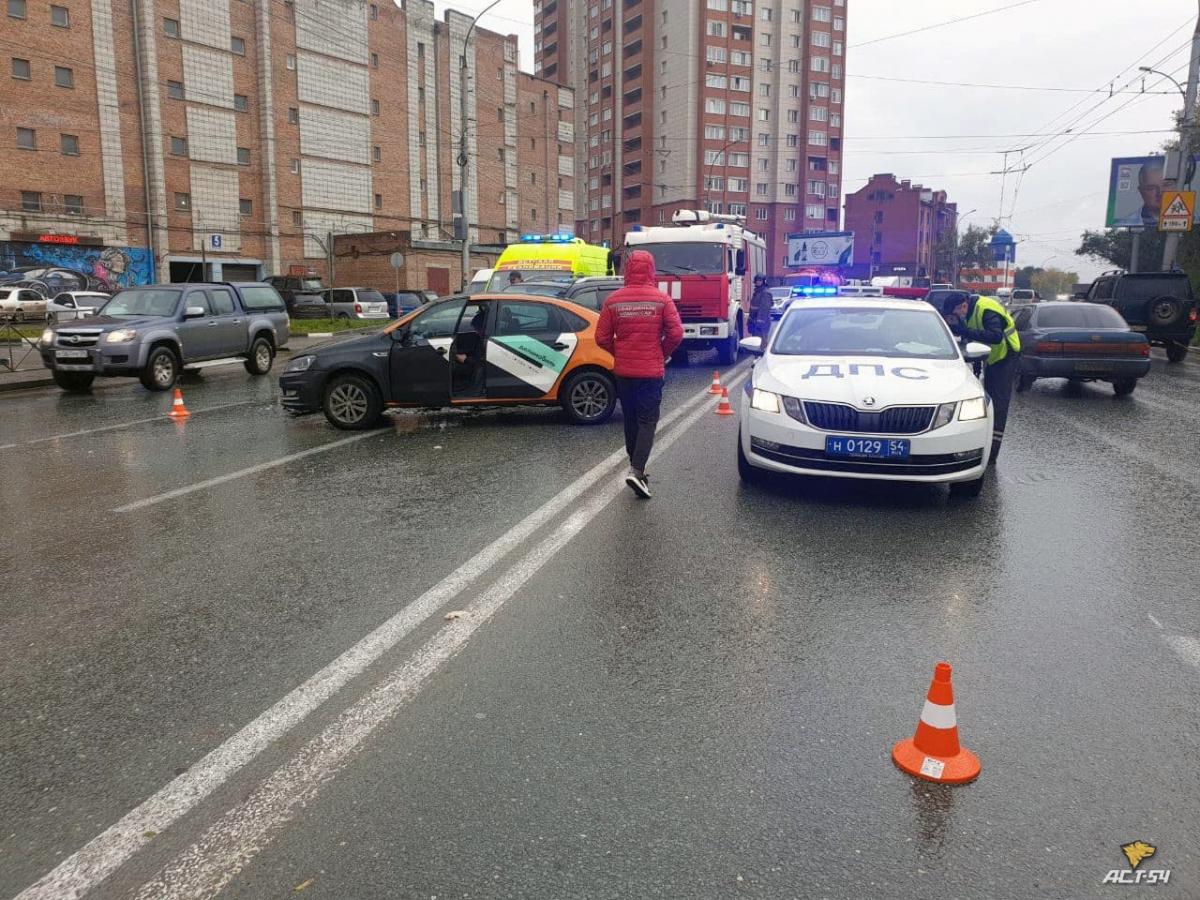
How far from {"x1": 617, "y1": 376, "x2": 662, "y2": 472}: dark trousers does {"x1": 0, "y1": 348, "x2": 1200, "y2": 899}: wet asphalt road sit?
419 mm

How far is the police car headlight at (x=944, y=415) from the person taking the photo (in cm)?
676

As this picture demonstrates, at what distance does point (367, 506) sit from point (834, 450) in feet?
11.5

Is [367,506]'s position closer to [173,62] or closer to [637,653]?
[637,653]

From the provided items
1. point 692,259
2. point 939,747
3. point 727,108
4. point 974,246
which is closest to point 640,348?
point 939,747

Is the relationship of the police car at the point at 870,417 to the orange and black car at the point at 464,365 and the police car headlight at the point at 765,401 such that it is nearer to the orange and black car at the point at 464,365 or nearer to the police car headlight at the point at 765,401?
the police car headlight at the point at 765,401

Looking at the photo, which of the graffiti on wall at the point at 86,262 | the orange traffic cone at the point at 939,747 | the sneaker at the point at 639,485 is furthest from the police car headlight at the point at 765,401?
the graffiti on wall at the point at 86,262

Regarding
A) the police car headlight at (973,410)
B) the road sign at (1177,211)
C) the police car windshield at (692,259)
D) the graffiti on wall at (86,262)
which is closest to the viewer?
the police car headlight at (973,410)

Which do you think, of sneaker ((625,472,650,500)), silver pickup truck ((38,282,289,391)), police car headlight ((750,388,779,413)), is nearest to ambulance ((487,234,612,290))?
silver pickup truck ((38,282,289,391))

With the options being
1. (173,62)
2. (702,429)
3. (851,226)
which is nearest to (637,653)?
(702,429)

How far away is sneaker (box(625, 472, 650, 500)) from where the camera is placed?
7.25 m

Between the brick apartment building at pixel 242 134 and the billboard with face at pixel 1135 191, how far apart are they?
28806 millimetres

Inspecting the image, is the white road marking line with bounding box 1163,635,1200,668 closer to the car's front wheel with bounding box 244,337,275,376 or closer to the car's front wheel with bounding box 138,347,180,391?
the car's front wheel with bounding box 138,347,180,391

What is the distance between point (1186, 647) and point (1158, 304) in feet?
67.0

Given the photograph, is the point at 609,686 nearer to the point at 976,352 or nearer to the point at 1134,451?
the point at 976,352
